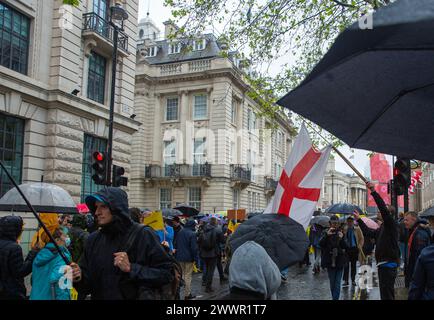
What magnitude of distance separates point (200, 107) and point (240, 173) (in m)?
7.05

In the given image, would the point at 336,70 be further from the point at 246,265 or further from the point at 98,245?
the point at 98,245

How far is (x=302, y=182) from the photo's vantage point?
14.5ft

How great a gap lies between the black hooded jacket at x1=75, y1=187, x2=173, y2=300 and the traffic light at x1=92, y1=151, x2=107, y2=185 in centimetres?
882

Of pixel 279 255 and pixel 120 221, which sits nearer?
pixel 279 255

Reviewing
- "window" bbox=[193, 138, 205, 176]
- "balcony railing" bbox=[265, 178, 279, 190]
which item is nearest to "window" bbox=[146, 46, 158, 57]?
"window" bbox=[193, 138, 205, 176]

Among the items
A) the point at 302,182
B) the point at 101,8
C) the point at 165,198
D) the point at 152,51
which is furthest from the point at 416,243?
the point at 152,51

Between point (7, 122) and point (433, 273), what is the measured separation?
14.9 m

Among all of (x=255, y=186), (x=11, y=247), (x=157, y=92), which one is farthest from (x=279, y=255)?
(x=255, y=186)

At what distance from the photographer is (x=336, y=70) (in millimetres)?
2273

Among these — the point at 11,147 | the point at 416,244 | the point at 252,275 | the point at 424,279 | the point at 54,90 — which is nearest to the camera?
the point at 252,275

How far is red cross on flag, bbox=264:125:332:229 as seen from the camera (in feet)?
14.3

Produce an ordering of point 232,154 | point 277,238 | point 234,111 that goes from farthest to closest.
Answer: point 234,111, point 232,154, point 277,238

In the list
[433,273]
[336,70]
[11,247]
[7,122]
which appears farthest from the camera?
[7,122]

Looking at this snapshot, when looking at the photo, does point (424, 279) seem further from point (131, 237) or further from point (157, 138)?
point (157, 138)
